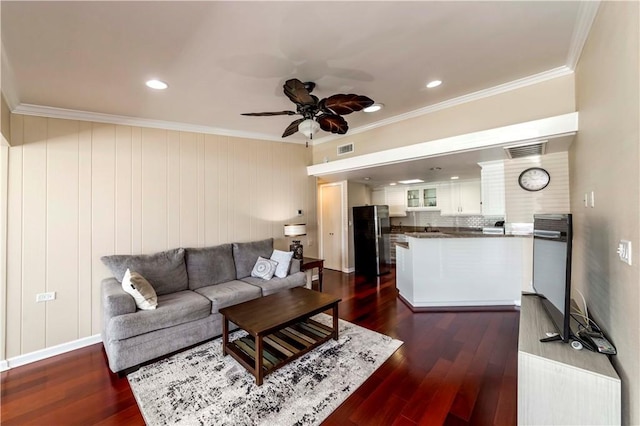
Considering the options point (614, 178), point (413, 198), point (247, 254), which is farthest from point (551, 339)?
point (413, 198)

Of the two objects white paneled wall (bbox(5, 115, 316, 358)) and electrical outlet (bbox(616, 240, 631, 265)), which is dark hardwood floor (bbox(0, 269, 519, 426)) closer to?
white paneled wall (bbox(5, 115, 316, 358))

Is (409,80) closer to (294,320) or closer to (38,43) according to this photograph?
(294,320)

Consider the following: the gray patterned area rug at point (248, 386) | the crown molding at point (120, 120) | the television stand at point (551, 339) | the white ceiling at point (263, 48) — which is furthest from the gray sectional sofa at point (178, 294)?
the television stand at point (551, 339)

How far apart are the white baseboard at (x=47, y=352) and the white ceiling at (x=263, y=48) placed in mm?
2518

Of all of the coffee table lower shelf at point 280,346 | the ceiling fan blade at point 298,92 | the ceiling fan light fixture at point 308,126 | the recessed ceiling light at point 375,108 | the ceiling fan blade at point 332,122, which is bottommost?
the coffee table lower shelf at point 280,346

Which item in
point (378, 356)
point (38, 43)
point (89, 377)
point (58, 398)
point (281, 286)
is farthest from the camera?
point (281, 286)

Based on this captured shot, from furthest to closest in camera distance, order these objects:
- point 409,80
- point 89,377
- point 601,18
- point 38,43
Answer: point 409,80 < point 89,377 < point 38,43 < point 601,18

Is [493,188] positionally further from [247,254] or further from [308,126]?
[247,254]

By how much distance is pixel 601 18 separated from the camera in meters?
1.63

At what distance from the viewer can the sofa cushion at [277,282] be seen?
3.30 m

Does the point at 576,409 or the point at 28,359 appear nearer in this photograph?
the point at 576,409

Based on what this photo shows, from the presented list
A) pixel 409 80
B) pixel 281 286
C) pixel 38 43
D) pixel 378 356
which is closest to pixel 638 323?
pixel 378 356

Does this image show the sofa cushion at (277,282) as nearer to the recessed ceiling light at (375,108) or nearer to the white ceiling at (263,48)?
the white ceiling at (263,48)

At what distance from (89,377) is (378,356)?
261 cm
